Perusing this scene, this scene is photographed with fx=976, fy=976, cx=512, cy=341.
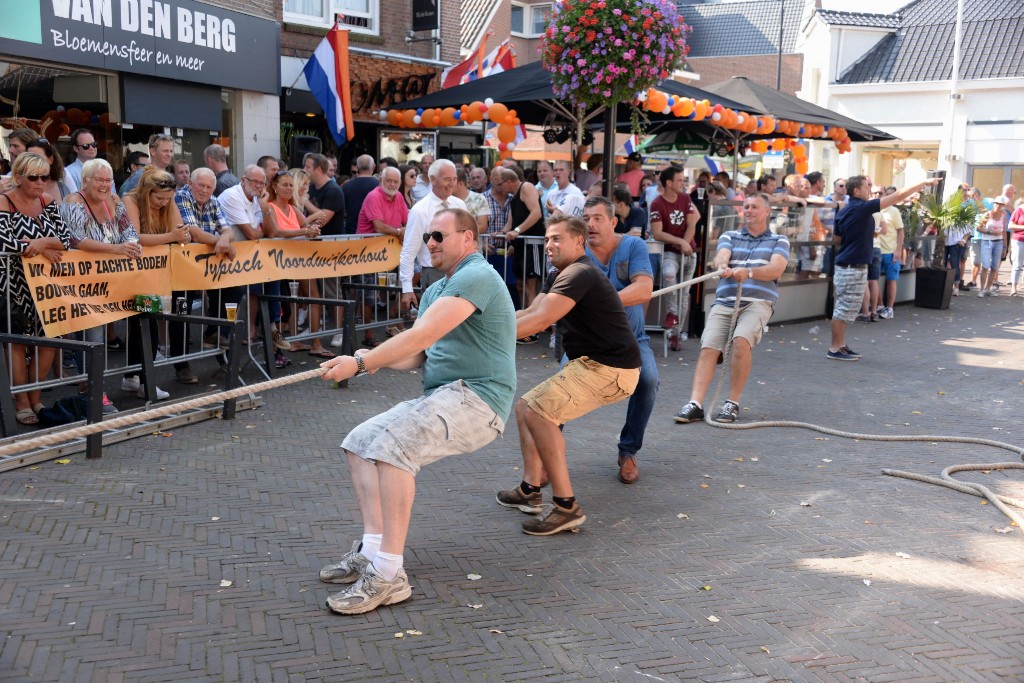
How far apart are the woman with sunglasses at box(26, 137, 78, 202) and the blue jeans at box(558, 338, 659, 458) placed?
4377mm

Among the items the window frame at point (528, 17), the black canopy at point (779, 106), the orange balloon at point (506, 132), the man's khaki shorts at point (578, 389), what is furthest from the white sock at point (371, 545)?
the window frame at point (528, 17)

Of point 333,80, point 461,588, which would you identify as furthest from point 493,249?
point 461,588

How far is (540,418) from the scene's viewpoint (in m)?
5.29

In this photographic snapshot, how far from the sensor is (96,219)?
7305 millimetres

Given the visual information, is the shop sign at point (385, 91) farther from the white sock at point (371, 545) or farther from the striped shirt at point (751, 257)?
the white sock at point (371, 545)

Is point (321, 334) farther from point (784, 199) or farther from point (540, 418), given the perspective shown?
point (784, 199)

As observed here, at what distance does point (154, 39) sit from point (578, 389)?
9.79m

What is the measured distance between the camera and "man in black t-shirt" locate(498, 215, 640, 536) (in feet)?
17.3

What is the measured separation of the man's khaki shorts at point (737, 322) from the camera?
314 inches

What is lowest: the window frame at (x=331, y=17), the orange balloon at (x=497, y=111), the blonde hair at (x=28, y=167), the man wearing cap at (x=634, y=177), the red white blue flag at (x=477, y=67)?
the blonde hair at (x=28, y=167)

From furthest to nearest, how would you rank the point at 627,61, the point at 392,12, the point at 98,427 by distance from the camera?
1. the point at 392,12
2. the point at 627,61
3. the point at 98,427

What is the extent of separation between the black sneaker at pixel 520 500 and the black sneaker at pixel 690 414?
8.10 ft

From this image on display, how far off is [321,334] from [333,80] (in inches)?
267

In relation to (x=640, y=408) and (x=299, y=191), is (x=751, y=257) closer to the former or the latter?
(x=640, y=408)
